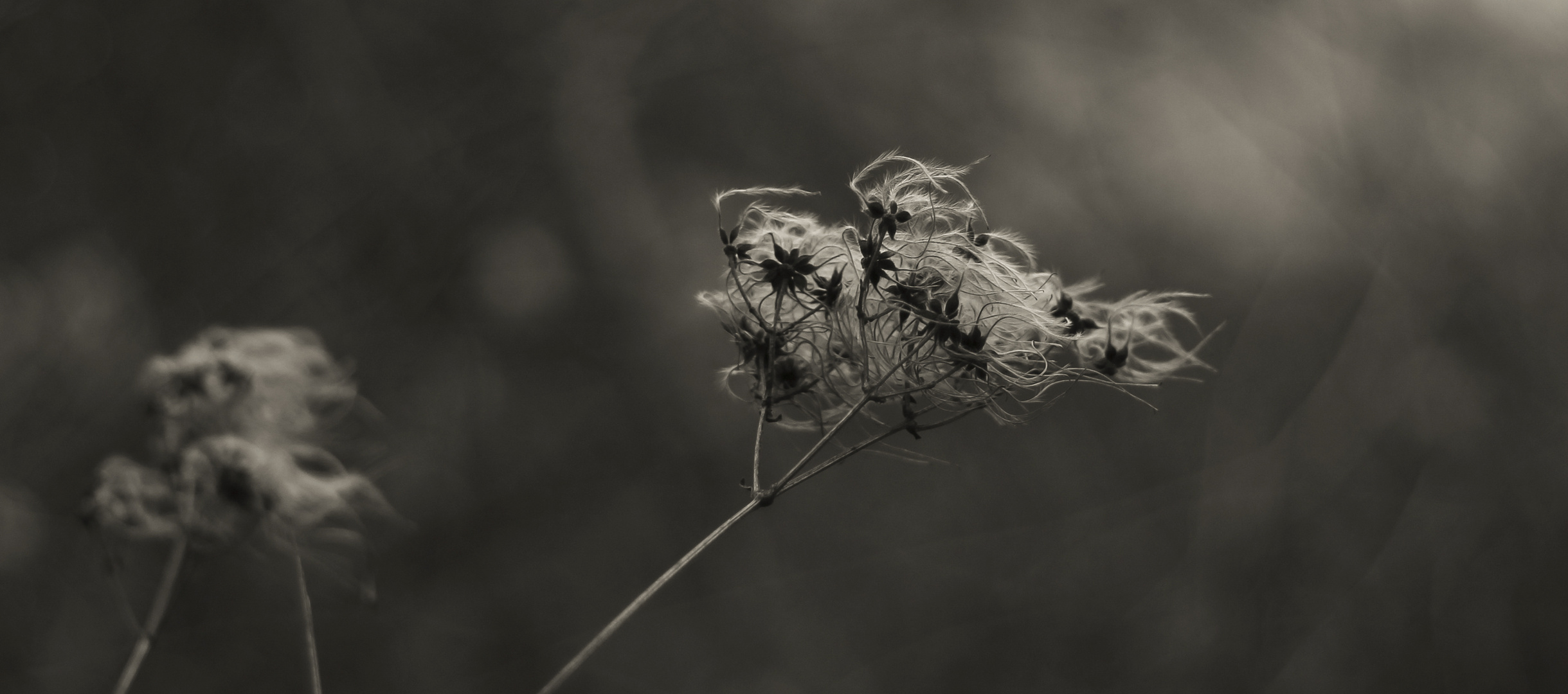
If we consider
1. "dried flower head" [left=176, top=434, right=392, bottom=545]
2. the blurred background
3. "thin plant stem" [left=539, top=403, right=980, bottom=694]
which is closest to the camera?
"thin plant stem" [left=539, top=403, right=980, bottom=694]

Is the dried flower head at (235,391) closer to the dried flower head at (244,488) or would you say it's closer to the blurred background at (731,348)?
the dried flower head at (244,488)

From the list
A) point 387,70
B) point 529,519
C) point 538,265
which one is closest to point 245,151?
point 387,70

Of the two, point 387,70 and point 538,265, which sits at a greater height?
point 387,70

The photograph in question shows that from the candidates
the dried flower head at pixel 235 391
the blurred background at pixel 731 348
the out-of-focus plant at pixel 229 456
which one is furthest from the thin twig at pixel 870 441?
the blurred background at pixel 731 348

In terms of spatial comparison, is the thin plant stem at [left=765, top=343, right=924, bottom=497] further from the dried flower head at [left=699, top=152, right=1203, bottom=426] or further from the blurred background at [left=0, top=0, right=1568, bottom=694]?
Answer: the blurred background at [left=0, top=0, right=1568, bottom=694]

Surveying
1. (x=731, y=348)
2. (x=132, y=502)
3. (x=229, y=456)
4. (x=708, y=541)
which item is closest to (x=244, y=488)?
(x=229, y=456)

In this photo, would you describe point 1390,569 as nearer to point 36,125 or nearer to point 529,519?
point 529,519

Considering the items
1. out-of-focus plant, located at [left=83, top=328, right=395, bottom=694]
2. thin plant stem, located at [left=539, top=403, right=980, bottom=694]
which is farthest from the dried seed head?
thin plant stem, located at [left=539, top=403, right=980, bottom=694]
